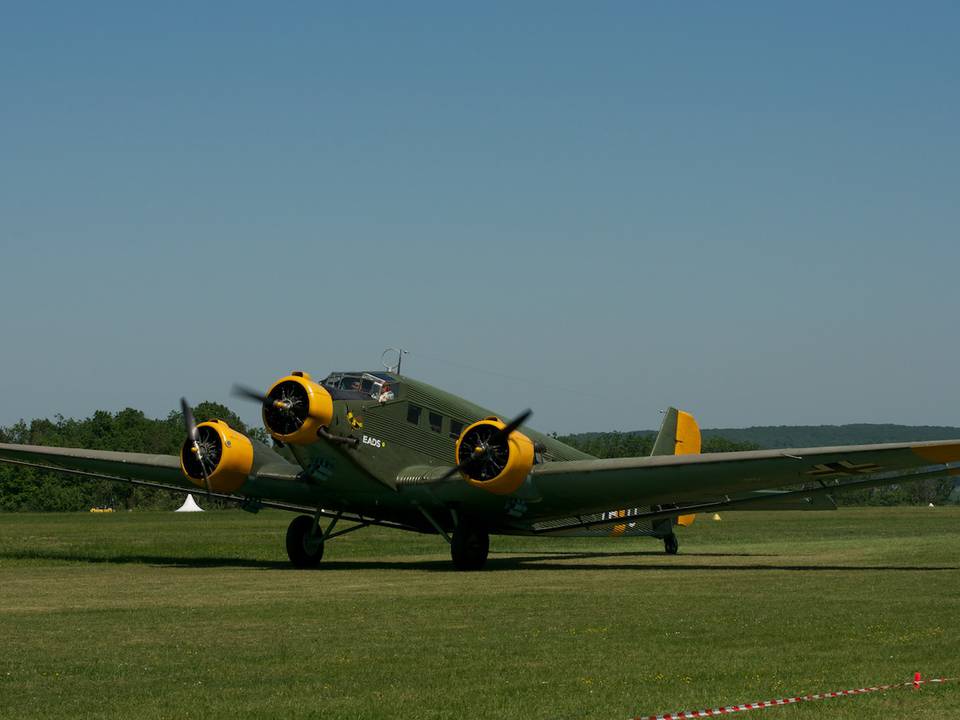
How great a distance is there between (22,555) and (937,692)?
26463mm

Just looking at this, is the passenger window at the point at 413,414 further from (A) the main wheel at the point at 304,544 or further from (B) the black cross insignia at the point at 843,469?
(B) the black cross insignia at the point at 843,469

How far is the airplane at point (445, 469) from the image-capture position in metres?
26.0

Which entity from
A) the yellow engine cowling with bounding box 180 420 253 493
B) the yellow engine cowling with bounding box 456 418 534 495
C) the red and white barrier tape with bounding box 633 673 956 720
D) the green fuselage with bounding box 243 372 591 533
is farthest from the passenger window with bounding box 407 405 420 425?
the red and white barrier tape with bounding box 633 673 956 720

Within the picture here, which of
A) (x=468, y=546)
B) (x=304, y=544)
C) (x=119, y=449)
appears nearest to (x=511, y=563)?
(x=468, y=546)

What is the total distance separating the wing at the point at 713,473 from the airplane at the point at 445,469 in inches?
1.4

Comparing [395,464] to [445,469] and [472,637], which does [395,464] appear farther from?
[472,637]

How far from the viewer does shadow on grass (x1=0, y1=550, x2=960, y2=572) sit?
2725cm

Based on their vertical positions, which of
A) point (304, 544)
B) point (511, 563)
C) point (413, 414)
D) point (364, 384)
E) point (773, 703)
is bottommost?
point (773, 703)

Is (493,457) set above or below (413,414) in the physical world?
below

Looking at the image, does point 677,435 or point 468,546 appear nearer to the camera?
point 468,546

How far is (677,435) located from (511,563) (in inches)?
311

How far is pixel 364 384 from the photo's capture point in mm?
27844

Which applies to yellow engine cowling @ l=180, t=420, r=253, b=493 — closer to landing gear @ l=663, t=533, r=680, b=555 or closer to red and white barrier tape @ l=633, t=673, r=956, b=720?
landing gear @ l=663, t=533, r=680, b=555

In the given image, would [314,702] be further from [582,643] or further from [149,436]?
[149,436]
